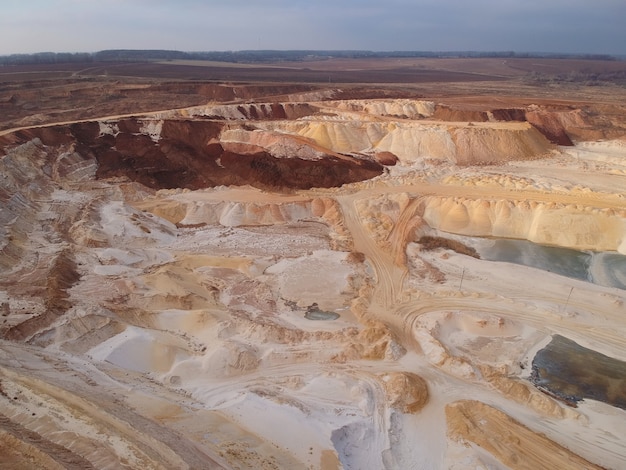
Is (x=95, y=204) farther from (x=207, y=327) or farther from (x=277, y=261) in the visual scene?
(x=207, y=327)

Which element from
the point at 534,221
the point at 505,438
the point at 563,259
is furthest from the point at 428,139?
the point at 505,438

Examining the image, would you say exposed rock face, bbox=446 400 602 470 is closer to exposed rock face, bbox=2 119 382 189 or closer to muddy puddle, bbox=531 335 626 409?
muddy puddle, bbox=531 335 626 409

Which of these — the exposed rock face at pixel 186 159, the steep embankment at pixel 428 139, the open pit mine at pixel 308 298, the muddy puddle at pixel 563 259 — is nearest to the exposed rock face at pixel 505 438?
the open pit mine at pixel 308 298

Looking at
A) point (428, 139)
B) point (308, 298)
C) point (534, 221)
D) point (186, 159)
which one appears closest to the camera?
point (308, 298)

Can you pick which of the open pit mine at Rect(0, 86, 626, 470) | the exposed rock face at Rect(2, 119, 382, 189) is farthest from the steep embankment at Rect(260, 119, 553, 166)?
the exposed rock face at Rect(2, 119, 382, 189)

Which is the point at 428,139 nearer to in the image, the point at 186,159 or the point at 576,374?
the point at 186,159

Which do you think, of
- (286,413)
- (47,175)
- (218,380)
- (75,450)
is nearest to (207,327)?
(218,380)
